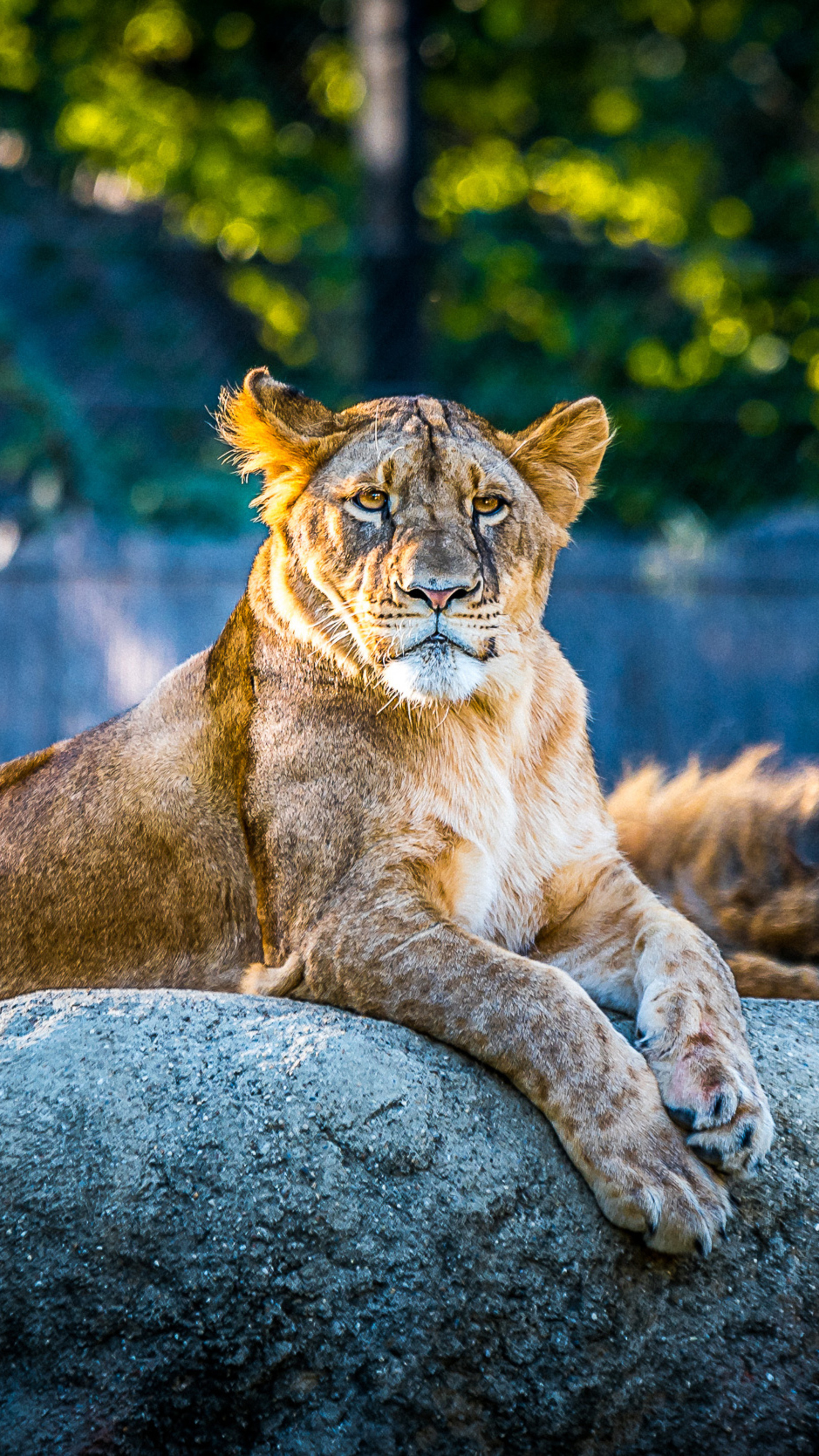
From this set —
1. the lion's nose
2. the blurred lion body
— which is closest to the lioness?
the lion's nose

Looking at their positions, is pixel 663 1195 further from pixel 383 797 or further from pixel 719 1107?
pixel 383 797

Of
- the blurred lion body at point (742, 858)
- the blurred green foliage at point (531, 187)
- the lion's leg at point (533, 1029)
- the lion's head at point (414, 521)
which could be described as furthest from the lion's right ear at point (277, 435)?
the blurred green foliage at point (531, 187)

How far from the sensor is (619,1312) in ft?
7.57

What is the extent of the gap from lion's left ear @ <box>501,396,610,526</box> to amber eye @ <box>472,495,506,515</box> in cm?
17

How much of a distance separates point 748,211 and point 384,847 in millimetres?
9471

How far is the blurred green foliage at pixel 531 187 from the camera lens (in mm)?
8836

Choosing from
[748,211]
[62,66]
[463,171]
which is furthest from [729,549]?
[62,66]

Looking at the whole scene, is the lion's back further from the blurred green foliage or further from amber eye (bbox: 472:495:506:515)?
the blurred green foliage

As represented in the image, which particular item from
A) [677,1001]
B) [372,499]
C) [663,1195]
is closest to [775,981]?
[677,1001]

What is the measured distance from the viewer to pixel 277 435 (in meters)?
3.02

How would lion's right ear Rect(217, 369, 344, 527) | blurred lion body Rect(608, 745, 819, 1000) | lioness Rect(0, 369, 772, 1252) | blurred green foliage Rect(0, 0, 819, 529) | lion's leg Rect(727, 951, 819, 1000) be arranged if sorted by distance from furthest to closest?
blurred green foliage Rect(0, 0, 819, 529) < blurred lion body Rect(608, 745, 819, 1000) < lion's leg Rect(727, 951, 819, 1000) < lion's right ear Rect(217, 369, 344, 527) < lioness Rect(0, 369, 772, 1252)

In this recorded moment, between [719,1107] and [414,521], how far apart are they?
48.9 inches

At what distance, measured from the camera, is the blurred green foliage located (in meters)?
8.84

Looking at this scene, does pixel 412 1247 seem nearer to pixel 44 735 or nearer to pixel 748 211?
pixel 44 735
